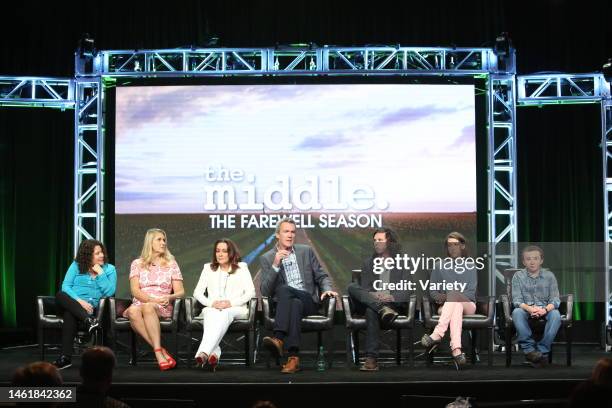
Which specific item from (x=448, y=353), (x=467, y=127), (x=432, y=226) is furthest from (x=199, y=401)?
(x=467, y=127)

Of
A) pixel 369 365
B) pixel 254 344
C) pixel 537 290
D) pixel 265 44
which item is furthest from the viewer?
pixel 265 44

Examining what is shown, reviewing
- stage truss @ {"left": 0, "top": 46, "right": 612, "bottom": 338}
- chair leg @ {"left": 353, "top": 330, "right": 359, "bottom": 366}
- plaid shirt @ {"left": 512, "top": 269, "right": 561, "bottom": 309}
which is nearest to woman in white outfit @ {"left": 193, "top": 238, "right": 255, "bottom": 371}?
chair leg @ {"left": 353, "top": 330, "right": 359, "bottom": 366}

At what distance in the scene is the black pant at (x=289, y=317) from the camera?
625cm

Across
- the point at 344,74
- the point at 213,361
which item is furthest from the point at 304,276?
the point at 344,74

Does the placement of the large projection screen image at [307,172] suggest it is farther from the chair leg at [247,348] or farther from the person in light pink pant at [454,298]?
the chair leg at [247,348]

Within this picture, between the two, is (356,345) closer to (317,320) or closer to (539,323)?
(317,320)

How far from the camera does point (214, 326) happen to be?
20.6 feet

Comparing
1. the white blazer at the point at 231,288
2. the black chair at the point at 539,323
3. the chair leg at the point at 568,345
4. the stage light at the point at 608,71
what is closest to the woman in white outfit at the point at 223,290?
the white blazer at the point at 231,288

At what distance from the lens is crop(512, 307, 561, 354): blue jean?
6.55m

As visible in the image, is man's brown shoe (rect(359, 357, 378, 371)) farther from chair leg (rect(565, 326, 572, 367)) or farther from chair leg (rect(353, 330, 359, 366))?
chair leg (rect(565, 326, 572, 367))

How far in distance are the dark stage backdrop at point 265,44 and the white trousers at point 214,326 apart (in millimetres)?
3590

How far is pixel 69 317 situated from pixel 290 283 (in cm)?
170

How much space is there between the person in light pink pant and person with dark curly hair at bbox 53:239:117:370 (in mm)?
2530

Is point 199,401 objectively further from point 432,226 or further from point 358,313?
point 432,226
